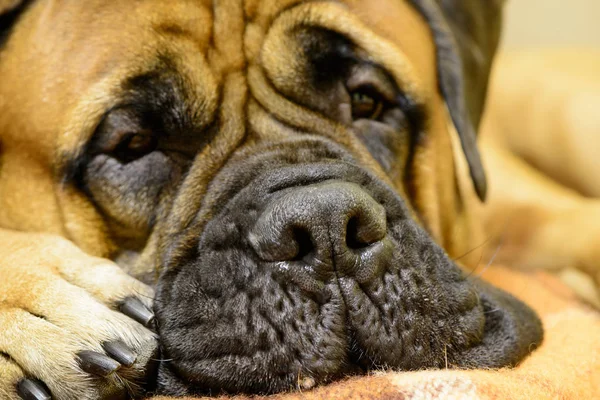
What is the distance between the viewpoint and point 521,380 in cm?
100

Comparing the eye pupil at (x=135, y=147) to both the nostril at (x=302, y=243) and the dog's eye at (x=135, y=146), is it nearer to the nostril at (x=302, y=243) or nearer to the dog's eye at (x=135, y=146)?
the dog's eye at (x=135, y=146)

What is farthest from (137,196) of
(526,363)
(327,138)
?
(526,363)

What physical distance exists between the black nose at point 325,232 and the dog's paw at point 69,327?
229 millimetres

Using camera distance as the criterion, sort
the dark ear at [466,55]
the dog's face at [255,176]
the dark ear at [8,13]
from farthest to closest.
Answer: the dark ear at [466,55] → the dark ear at [8,13] → the dog's face at [255,176]

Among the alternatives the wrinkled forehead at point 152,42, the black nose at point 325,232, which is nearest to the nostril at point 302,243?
the black nose at point 325,232

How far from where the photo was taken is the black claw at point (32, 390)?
0.98 m

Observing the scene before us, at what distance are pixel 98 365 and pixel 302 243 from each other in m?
0.33

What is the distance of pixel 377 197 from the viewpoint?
3.85 feet

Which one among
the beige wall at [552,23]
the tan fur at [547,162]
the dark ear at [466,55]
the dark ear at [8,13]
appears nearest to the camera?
the dark ear at [8,13]

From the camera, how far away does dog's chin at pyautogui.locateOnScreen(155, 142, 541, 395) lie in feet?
3.35

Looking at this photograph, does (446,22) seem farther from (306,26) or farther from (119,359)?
(119,359)

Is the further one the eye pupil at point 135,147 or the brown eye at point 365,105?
the brown eye at point 365,105

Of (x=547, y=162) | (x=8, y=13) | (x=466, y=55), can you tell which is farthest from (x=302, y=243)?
(x=547, y=162)

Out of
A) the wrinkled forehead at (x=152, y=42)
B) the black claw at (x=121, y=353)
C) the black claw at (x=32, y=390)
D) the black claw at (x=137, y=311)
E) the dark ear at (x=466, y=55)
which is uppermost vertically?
the wrinkled forehead at (x=152, y=42)
